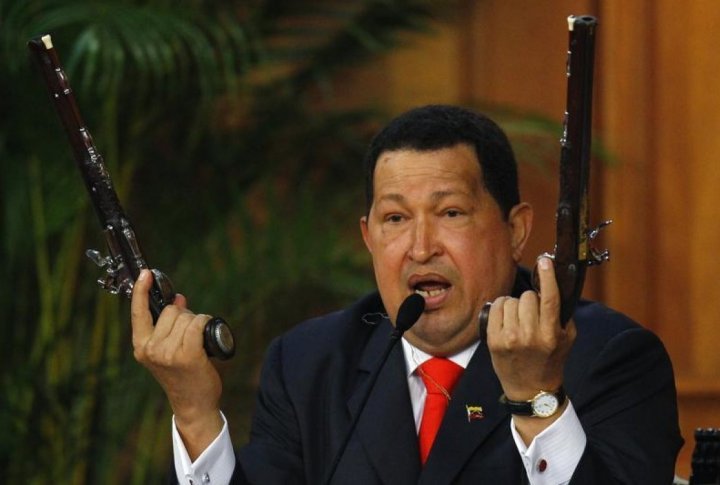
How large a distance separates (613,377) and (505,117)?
1756mm

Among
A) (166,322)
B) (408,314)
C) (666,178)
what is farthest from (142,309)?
(666,178)

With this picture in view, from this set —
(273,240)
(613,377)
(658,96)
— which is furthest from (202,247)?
(613,377)

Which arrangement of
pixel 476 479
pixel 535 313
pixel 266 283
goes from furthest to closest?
1. pixel 266 283
2. pixel 476 479
3. pixel 535 313

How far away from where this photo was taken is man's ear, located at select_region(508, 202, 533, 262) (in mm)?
2654

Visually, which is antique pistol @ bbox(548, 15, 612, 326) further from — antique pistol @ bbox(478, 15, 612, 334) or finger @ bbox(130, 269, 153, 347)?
finger @ bbox(130, 269, 153, 347)

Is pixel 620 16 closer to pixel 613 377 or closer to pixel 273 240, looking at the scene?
pixel 273 240

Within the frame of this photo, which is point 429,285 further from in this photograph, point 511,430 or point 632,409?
point 632,409

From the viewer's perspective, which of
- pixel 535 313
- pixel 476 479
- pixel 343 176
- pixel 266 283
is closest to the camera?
pixel 535 313

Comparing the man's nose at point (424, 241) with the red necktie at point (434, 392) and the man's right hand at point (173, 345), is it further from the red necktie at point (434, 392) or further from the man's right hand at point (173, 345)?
the man's right hand at point (173, 345)

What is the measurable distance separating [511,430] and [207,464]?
509 mm

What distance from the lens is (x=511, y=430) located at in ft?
7.82

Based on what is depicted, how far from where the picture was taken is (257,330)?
163 inches

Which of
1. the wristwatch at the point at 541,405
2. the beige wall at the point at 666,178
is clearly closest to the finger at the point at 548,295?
the wristwatch at the point at 541,405

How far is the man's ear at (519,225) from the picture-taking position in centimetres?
265
